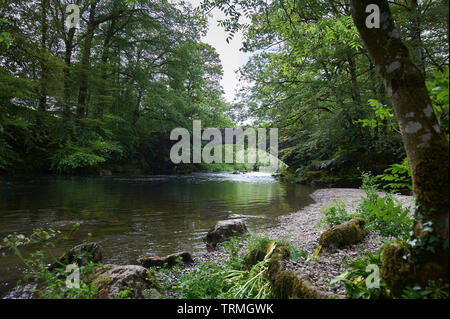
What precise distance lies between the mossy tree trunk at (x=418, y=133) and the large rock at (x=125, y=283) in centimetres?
243

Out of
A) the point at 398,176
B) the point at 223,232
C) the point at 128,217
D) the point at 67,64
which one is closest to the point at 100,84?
the point at 67,64

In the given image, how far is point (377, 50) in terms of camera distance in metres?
2.00

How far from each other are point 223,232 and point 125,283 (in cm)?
282

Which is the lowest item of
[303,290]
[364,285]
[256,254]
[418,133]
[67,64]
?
[256,254]

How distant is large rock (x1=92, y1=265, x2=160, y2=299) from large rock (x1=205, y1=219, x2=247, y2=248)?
2.36m

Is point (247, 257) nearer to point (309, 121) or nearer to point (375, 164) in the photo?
point (375, 164)

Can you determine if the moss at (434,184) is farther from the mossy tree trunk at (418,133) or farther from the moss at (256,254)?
the moss at (256,254)

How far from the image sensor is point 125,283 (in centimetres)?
254

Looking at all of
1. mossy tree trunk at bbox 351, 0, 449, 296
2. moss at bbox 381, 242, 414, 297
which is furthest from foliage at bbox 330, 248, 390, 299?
mossy tree trunk at bbox 351, 0, 449, 296

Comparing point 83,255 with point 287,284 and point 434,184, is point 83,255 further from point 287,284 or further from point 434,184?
point 434,184

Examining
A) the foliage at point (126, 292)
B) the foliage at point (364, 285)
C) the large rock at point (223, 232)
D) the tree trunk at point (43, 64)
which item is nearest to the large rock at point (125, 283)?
the foliage at point (126, 292)

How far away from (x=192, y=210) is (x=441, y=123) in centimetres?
729

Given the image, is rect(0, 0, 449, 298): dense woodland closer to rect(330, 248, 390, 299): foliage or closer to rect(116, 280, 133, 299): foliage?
rect(330, 248, 390, 299): foliage
